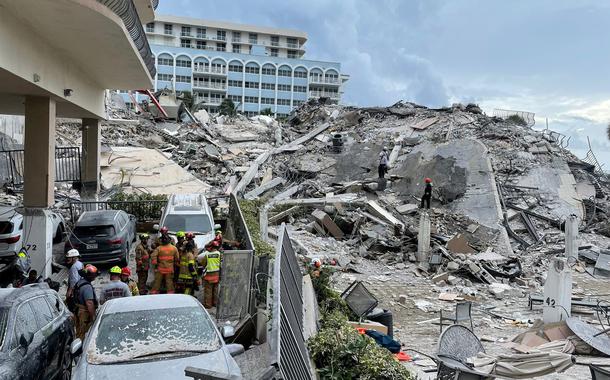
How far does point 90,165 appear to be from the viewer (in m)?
19.7

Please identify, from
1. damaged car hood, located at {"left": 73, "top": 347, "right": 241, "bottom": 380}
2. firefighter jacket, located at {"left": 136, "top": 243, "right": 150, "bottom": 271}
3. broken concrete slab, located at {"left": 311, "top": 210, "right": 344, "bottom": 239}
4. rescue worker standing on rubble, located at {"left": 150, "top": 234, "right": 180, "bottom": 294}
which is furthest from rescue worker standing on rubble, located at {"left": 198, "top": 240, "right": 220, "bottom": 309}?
broken concrete slab, located at {"left": 311, "top": 210, "right": 344, "bottom": 239}

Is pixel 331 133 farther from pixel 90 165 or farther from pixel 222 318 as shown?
pixel 222 318

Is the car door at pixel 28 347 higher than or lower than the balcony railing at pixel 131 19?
lower

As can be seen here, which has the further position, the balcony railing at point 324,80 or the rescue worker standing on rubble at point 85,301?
the balcony railing at point 324,80

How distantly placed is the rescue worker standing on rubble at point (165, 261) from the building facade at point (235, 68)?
7697 cm

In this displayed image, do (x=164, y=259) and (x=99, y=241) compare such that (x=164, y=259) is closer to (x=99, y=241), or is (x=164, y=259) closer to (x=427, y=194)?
(x=99, y=241)

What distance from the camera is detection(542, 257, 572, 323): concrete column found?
1103 cm

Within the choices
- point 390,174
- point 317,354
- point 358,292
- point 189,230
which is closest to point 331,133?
point 390,174

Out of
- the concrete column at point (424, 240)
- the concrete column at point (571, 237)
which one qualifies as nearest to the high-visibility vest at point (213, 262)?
the concrete column at point (424, 240)

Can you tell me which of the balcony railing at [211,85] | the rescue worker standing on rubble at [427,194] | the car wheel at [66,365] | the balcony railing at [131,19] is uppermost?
the balcony railing at [211,85]

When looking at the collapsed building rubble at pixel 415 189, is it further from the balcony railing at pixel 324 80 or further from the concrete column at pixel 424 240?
the balcony railing at pixel 324 80

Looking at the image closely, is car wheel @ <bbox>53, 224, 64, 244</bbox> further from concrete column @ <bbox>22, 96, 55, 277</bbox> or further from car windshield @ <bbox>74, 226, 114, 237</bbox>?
concrete column @ <bbox>22, 96, 55, 277</bbox>

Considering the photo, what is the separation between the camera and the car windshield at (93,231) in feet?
42.9

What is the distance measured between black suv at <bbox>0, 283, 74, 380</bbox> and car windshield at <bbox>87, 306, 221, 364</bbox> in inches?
25.8
